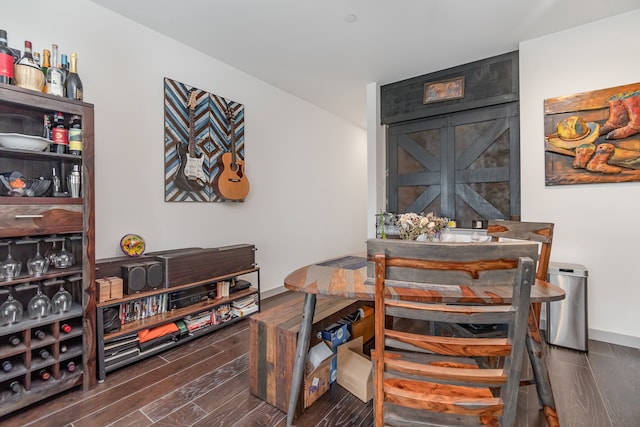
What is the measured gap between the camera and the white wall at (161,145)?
2215 mm

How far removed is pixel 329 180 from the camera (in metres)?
4.93

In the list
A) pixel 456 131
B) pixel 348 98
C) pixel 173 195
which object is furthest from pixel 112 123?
pixel 456 131

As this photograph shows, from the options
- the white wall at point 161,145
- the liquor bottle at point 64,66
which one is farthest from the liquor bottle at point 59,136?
the white wall at point 161,145

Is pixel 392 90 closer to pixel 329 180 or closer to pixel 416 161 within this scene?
pixel 416 161

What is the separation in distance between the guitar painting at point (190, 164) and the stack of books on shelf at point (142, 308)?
104 cm

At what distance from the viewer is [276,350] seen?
1646 mm

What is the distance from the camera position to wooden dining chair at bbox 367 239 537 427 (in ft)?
2.97

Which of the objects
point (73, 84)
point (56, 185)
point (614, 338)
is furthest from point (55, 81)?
point (614, 338)

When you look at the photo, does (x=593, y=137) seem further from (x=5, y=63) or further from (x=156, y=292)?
(x=5, y=63)

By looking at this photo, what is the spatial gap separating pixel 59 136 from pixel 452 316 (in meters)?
2.36

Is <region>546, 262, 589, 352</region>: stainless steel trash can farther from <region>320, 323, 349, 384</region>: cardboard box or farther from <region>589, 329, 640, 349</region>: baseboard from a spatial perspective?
<region>320, 323, 349, 384</region>: cardboard box

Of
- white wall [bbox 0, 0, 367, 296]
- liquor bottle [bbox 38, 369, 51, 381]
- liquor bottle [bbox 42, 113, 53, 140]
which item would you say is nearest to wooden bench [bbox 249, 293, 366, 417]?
liquor bottle [bbox 38, 369, 51, 381]

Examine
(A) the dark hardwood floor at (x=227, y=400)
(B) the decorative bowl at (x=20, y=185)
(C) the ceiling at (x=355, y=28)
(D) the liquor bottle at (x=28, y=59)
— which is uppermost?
(C) the ceiling at (x=355, y=28)

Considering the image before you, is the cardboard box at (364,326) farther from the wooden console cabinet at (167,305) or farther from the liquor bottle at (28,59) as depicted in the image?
the liquor bottle at (28,59)
